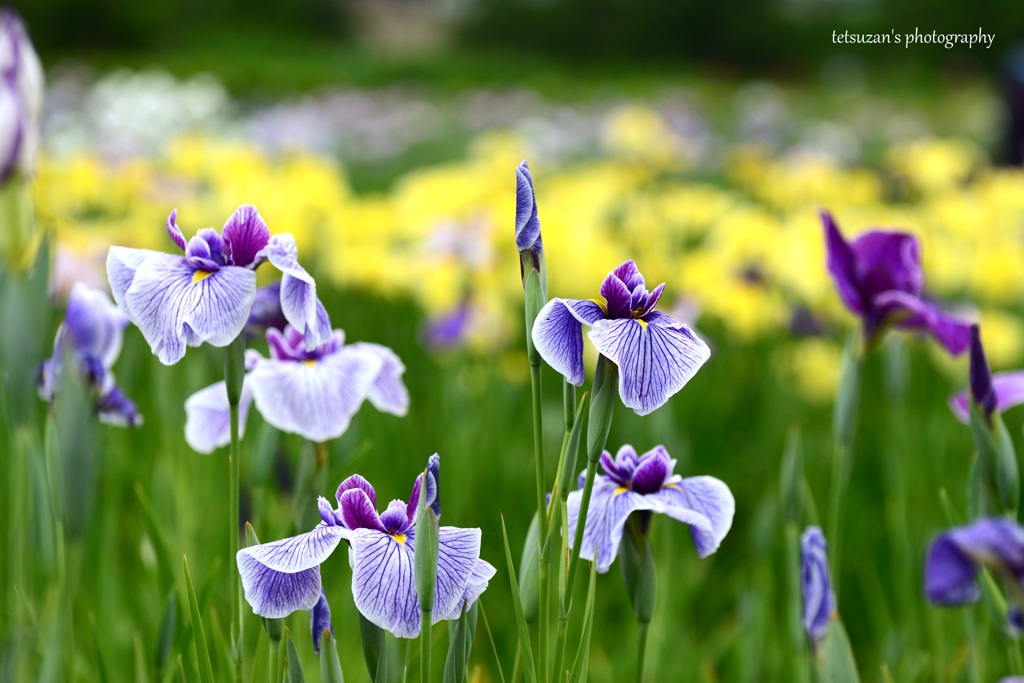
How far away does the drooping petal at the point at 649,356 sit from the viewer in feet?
2.11

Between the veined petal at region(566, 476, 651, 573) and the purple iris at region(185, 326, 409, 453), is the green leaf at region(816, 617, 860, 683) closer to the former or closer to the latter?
the veined petal at region(566, 476, 651, 573)

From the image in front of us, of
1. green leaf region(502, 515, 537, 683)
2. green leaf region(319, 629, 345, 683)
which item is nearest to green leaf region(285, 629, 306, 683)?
green leaf region(319, 629, 345, 683)

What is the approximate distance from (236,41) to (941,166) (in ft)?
86.9

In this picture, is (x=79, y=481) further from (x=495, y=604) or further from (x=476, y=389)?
(x=476, y=389)

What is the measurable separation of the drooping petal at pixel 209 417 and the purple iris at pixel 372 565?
0.93 feet

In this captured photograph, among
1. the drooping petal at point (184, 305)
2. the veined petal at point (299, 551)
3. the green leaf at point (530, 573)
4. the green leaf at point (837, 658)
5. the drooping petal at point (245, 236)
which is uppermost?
the drooping petal at point (245, 236)

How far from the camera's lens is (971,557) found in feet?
1.86

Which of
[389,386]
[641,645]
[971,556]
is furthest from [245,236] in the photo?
[971,556]

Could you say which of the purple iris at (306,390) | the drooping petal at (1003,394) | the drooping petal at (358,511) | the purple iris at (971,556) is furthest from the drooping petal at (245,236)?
the drooping petal at (1003,394)

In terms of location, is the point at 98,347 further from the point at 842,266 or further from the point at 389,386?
the point at 842,266

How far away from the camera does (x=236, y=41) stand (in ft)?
89.0

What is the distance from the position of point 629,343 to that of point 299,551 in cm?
25

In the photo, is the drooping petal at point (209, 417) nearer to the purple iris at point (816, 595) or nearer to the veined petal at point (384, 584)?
the veined petal at point (384, 584)

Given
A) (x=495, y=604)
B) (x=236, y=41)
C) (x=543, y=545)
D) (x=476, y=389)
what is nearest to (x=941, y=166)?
(x=476, y=389)
